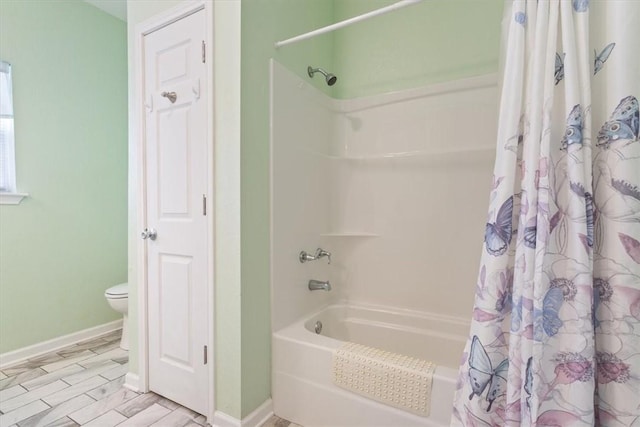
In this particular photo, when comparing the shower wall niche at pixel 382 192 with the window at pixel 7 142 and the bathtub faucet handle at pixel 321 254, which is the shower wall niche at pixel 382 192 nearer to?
the bathtub faucet handle at pixel 321 254

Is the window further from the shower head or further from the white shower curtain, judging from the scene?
the white shower curtain

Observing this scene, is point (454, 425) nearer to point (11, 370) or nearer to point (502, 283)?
point (502, 283)

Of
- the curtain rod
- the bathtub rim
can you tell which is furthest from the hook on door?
the bathtub rim

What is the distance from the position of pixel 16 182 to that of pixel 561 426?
3.17m

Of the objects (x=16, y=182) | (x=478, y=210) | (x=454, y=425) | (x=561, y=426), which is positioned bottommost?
(x=454, y=425)

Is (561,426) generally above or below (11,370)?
above

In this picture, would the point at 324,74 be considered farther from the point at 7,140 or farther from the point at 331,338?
the point at 7,140

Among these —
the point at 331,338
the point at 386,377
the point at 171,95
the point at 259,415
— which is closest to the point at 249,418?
the point at 259,415

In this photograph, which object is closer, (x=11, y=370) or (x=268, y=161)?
(x=268, y=161)

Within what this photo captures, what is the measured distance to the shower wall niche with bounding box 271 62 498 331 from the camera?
1810mm

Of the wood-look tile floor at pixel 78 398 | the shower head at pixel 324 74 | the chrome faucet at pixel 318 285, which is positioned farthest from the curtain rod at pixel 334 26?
the wood-look tile floor at pixel 78 398

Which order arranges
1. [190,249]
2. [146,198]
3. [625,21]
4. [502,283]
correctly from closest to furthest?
1. [625,21]
2. [502,283]
3. [190,249]
4. [146,198]

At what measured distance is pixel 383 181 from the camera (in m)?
2.17

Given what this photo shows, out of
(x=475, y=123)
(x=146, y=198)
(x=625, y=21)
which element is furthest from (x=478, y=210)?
(x=146, y=198)
